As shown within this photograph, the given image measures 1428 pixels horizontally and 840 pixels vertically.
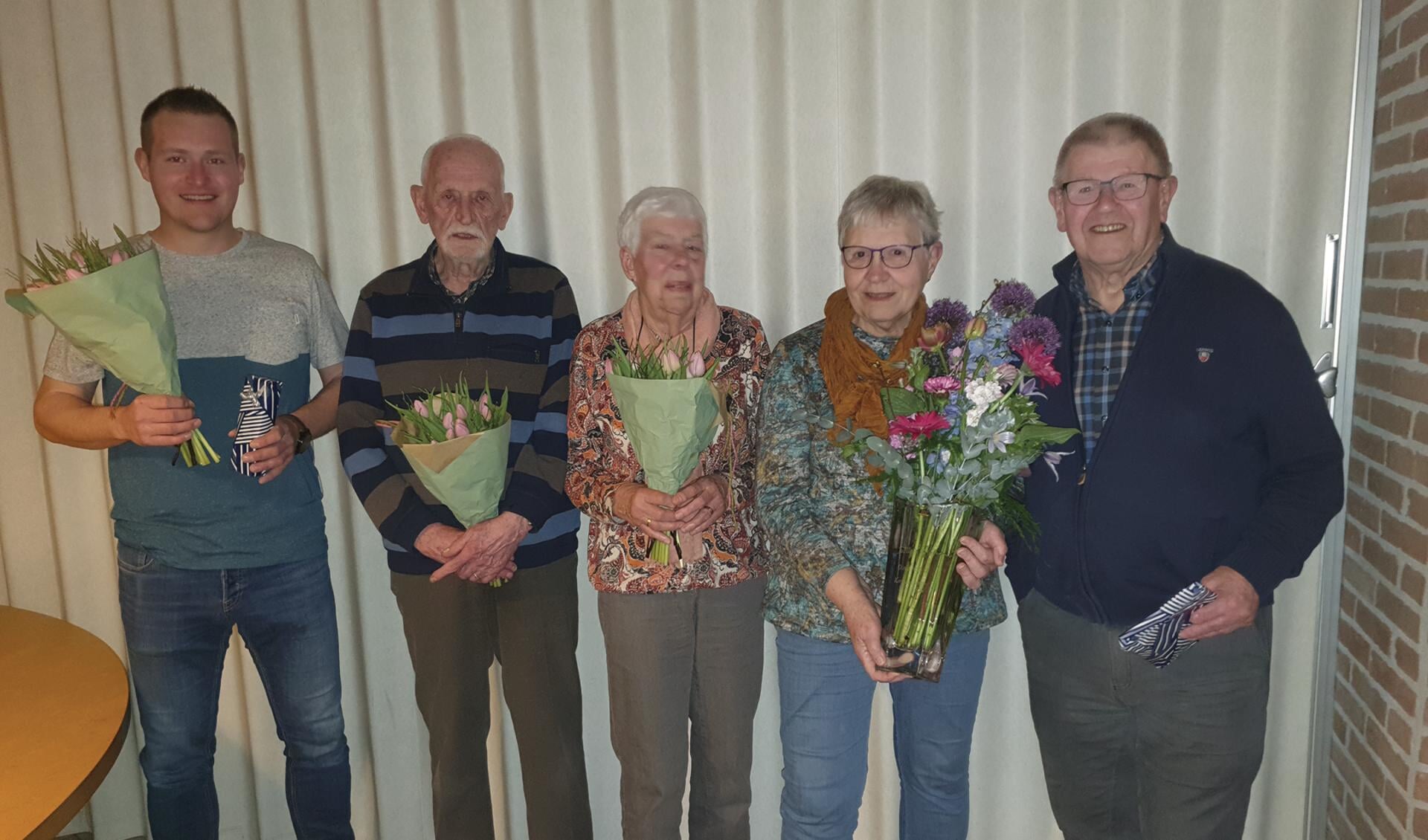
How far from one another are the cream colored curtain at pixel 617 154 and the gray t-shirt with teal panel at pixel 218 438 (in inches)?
20.5

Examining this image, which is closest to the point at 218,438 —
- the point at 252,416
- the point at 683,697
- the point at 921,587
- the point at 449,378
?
the point at 252,416

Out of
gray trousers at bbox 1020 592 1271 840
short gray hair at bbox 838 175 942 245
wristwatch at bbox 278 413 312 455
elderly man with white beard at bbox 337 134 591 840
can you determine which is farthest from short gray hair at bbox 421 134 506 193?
gray trousers at bbox 1020 592 1271 840

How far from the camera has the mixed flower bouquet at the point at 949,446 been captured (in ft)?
5.20

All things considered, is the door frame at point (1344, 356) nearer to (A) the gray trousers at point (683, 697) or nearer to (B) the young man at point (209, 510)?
(A) the gray trousers at point (683, 697)

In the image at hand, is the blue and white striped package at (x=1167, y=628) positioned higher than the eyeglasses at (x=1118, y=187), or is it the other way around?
the eyeglasses at (x=1118, y=187)

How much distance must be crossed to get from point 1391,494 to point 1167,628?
2.61 feet

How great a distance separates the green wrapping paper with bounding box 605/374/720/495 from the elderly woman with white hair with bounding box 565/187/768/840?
8 cm

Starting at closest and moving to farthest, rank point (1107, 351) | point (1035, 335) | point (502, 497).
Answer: point (1035, 335) → point (1107, 351) → point (502, 497)

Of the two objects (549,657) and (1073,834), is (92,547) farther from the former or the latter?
(1073,834)

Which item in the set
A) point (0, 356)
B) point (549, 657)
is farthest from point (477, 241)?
point (0, 356)

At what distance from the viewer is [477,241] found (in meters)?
2.18

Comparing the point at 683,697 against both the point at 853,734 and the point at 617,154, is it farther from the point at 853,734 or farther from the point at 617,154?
the point at 617,154

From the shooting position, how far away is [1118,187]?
179 cm

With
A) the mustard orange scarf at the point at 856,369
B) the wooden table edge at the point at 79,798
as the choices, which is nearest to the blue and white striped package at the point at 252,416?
the wooden table edge at the point at 79,798
